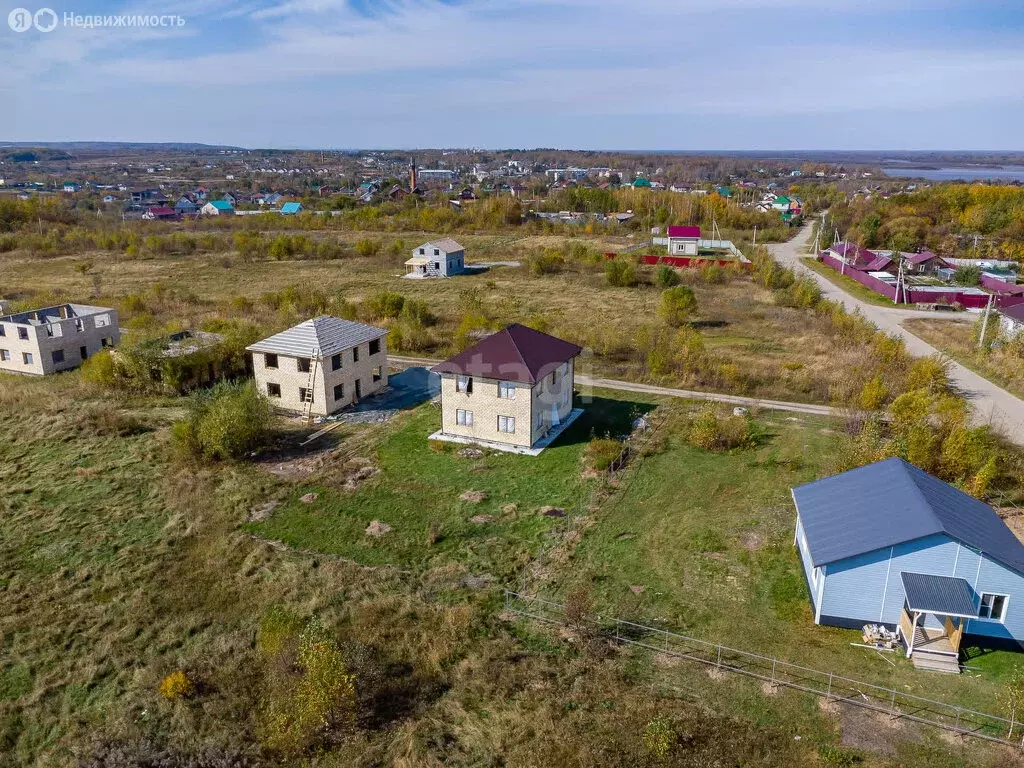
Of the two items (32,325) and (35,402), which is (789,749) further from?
(32,325)

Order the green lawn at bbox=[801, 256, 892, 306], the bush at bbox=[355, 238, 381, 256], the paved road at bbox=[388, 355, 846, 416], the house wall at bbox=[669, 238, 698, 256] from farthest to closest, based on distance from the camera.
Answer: the bush at bbox=[355, 238, 381, 256], the house wall at bbox=[669, 238, 698, 256], the green lawn at bbox=[801, 256, 892, 306], the paved road at bbox=[388, 355, 846, 416]

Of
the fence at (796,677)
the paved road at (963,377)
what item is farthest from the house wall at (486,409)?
the paved road at (963,377)

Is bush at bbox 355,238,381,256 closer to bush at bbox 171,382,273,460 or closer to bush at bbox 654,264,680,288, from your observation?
bush at bbox 654,264,680,288

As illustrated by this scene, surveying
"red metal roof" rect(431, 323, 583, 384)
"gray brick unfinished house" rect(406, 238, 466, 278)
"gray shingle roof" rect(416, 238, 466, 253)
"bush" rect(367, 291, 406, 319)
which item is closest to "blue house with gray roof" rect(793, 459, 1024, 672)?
"red metal roof" rect(431, 323, 583, 384)

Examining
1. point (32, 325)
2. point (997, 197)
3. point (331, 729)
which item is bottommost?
point (331, 729)

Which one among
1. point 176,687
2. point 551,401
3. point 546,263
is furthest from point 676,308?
point 176,687

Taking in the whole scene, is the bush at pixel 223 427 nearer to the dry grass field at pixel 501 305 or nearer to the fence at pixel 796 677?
the fence at pixel 796 677

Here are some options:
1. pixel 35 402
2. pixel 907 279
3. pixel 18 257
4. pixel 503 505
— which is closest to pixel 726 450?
pixel 503 505
